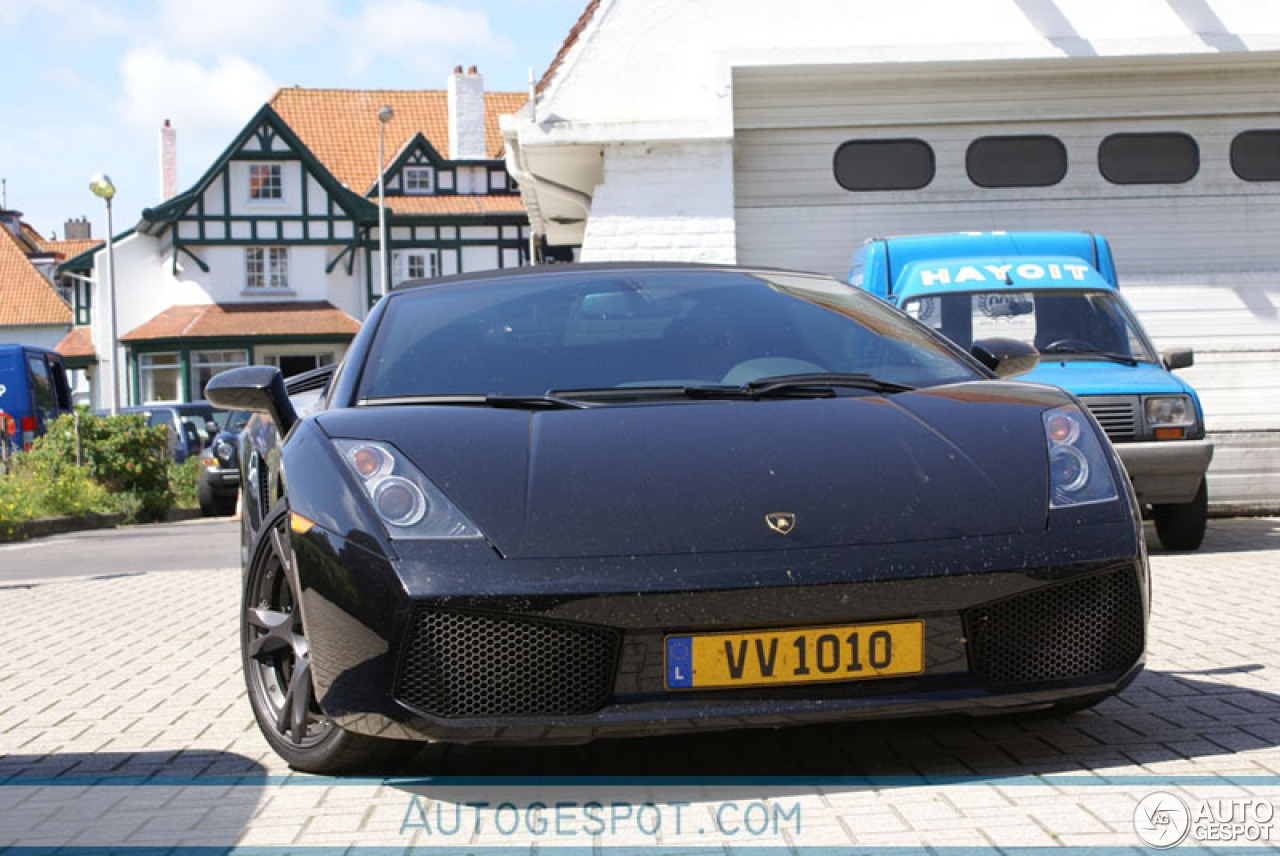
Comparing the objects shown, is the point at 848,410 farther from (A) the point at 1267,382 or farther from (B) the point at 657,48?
(B) the point at 657,48

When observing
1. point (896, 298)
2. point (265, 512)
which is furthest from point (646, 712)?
point (896, 298)

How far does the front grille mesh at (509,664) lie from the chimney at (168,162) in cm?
5195

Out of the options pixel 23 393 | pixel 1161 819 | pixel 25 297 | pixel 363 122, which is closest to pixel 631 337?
pixel 1161 819

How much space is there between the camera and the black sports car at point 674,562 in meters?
3.61

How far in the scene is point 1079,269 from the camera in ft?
36.0

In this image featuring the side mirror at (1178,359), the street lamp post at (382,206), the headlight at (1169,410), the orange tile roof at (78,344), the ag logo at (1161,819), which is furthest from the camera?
the orange tile roof at (78,344)

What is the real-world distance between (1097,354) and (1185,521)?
1171 mm

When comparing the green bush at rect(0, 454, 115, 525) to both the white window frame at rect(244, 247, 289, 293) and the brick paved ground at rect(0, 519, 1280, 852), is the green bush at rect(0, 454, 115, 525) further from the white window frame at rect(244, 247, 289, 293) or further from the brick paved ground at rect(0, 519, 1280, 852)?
the white window frame at rect(244, 247, 289, 293)

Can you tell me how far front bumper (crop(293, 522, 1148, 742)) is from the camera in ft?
11.8

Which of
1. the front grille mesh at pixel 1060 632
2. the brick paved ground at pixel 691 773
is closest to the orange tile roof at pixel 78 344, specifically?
the brick paved ground at pixel 691 773

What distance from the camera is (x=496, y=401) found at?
4.29 m

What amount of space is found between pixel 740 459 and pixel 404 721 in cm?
97

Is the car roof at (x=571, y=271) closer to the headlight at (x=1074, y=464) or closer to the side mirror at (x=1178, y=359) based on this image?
the headlight at (x=1074, y=464)

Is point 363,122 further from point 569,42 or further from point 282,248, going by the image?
point 569,42
